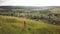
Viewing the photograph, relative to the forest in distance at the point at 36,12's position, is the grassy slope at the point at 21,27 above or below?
below

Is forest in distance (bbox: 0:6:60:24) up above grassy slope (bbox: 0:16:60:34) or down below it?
above

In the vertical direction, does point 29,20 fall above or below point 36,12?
below

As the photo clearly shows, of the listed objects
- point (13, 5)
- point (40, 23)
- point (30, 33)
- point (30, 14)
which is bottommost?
point (30, 33)

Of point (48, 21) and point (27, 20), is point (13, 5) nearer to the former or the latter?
point (27, 20)

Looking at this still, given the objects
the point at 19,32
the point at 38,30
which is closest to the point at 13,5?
the point at 19,32

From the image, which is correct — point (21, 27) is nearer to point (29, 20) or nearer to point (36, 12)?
point (29, 20)

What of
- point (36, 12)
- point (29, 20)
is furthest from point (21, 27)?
point (36, 12)

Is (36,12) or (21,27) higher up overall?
(36,12)

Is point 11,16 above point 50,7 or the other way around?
the other way around
